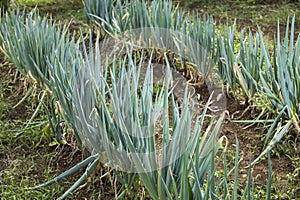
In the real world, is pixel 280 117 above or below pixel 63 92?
below

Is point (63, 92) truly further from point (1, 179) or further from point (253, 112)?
point (253, 112)

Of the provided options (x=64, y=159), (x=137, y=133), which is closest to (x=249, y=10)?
(x=64, y=159)

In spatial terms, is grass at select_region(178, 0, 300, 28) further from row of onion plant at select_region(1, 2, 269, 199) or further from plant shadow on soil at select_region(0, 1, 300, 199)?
row of onion plant at select_region(1, 2, 269, 199)

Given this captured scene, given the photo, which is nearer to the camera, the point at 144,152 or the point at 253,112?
the point at 144,152

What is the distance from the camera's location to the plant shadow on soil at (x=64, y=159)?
1.96 metres

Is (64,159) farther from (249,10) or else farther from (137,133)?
(249,10)

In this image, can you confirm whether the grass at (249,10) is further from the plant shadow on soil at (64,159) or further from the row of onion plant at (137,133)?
the row of onion plant at (137,133)

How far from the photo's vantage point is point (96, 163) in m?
1.87

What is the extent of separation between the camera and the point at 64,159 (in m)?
2.19

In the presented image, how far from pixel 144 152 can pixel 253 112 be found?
1023 mm

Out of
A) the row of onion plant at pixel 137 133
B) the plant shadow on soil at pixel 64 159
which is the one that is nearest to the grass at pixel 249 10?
the plant shadow on soil at pixel 64 159

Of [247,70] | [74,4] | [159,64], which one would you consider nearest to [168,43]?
[159,64]

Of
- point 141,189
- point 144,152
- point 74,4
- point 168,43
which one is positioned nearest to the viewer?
point 144,152

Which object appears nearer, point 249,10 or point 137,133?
point 137,133
